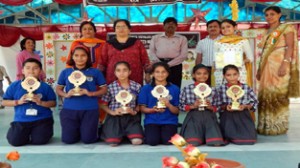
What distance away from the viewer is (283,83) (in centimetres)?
493

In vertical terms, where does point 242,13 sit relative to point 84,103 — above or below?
above

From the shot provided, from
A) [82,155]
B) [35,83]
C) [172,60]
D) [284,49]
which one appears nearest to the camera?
[82,155]

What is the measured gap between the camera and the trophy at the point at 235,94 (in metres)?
4.43

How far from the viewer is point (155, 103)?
4.54m

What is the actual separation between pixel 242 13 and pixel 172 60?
4.49 meters

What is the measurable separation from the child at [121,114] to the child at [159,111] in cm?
10

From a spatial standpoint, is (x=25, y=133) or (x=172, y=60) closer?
(x=25, y=133)

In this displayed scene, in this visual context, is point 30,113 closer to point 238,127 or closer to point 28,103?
point 28,103

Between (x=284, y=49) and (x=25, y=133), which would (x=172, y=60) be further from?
(x=25, y=133)

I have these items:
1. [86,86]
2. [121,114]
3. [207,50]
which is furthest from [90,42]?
[207,50]

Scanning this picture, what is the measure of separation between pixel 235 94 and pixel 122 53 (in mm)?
1292

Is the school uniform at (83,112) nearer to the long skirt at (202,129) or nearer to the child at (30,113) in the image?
the child at (30,113)

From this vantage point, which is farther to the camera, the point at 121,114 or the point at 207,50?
the point at 207,50

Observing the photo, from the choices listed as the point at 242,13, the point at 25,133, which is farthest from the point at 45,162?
the point at 242,13
